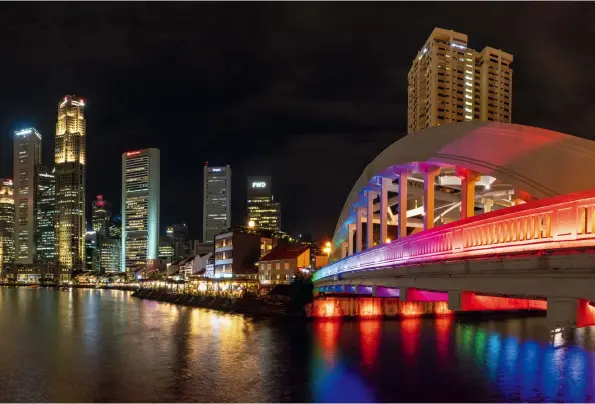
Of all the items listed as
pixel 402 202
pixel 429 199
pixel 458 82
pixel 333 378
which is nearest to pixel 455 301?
pixel 429 199

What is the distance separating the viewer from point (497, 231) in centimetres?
1354

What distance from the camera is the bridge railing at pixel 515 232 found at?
10633mm

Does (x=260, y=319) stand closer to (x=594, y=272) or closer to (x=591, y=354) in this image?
(x=591, y=354)

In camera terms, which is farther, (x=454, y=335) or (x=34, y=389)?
(x=454, y=335)

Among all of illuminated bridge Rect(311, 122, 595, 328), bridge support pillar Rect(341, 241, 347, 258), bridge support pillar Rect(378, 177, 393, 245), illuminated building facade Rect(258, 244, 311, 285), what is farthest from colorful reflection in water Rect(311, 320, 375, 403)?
illuminated building facade Rect(258, 244, 311, 285)

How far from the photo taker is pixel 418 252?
19.0 m

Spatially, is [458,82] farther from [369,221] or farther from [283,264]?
[369,221]

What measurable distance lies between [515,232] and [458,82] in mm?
98078

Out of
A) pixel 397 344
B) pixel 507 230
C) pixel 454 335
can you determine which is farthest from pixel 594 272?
pixel 454 335

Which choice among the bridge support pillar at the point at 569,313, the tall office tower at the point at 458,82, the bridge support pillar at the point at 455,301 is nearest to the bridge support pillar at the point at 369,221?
the bridge support pillar at the point at 455,301

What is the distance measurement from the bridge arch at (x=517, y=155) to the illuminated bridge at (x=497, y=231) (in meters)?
0.03

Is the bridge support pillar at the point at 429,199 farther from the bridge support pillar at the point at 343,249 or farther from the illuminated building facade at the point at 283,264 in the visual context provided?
the illuminated building facade at the point at 283,264

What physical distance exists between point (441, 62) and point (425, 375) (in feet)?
285

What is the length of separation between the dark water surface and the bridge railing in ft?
24.0
